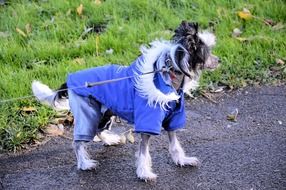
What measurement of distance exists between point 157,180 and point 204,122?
3.55ft

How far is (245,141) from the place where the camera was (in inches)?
191

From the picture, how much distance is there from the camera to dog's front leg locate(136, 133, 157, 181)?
429 cm

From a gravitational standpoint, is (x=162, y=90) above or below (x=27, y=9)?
above

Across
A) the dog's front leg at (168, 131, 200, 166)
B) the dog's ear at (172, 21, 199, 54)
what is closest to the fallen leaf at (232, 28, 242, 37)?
the dog's front leg at (168, 131, 200, 166)

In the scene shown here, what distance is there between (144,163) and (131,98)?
52cm

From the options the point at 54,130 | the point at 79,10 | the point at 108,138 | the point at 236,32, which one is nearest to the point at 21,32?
the point at 79,10

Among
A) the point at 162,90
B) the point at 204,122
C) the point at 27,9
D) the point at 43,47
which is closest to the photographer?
the point at 162,90

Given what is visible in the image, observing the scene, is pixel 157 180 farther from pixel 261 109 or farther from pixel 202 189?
pixel 261 109

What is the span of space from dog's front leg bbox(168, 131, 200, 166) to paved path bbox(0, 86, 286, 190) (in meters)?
0.06

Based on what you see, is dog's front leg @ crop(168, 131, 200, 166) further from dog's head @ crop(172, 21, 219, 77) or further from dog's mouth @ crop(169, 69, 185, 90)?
dog's head @ crop(172, 21, 219, 77)

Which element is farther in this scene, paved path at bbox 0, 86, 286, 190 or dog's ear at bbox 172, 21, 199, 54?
paved path at bbox 0, 86, 286, 190

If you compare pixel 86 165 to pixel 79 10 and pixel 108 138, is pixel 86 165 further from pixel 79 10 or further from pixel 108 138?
pixel 79 10

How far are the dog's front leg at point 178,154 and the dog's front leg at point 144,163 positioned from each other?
25 centimetres

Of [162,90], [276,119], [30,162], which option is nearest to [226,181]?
[162,90]
